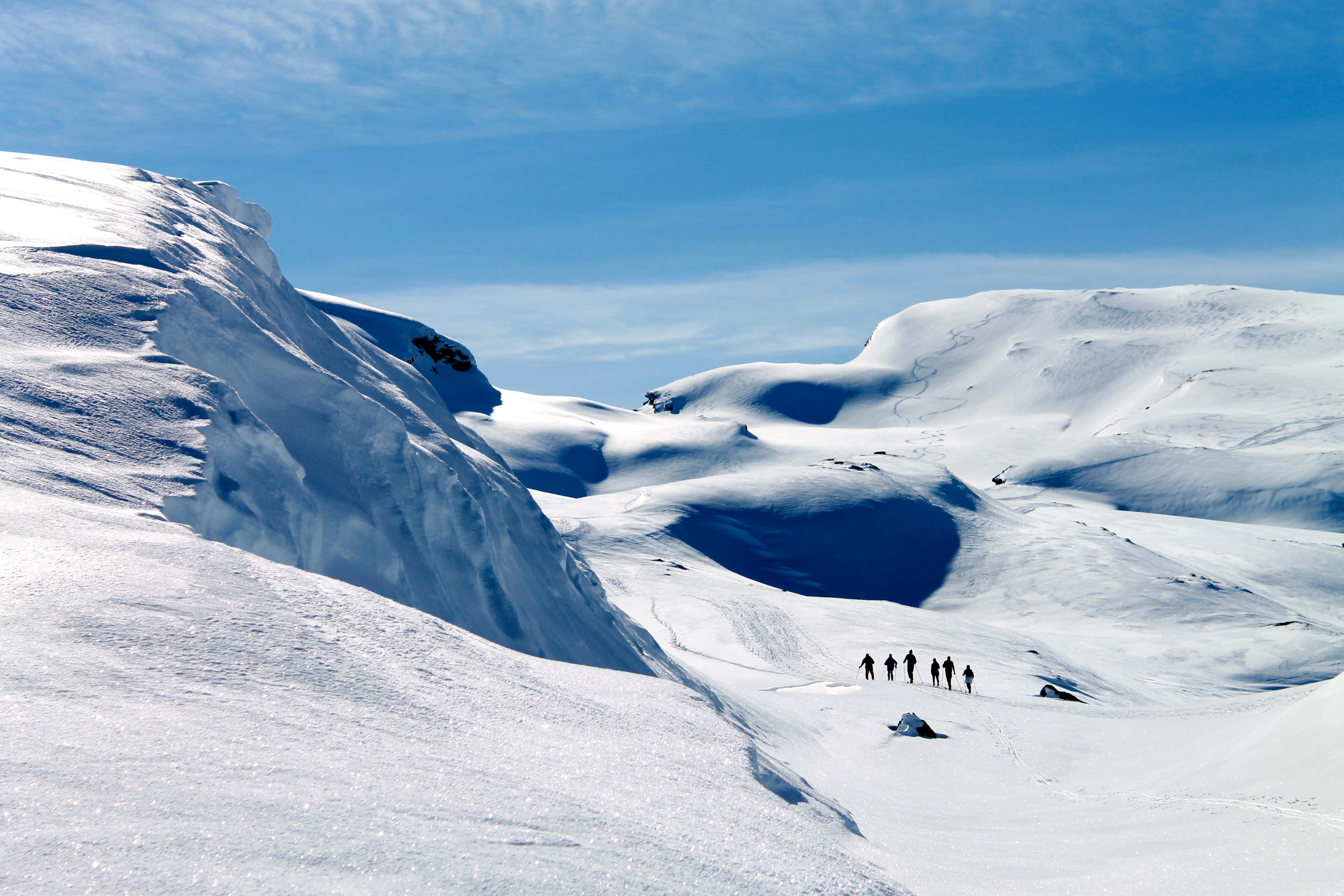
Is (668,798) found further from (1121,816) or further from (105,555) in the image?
(1121,816)

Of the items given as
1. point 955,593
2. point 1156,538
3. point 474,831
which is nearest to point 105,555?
point 474,831

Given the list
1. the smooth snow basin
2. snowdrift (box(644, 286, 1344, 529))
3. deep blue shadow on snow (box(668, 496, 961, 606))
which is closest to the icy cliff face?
the smooth snow basin

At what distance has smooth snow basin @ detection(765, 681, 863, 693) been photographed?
1969 cm

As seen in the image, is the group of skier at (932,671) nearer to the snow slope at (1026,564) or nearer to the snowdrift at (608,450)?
the snow slope at (1026,564)

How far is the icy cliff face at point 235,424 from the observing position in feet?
27.6

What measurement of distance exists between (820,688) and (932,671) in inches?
224

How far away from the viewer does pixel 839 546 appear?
52.4 m

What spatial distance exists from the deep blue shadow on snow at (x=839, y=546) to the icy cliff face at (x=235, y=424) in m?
32.3

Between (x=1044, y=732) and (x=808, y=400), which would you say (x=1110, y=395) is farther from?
(x=1044, y=732)

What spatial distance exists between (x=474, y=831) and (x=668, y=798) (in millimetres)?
1611

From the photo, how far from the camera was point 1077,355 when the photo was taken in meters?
106

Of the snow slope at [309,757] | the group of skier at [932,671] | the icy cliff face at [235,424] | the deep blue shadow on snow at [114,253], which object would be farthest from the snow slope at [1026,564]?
the deep blue shadow on snow at [114,253]

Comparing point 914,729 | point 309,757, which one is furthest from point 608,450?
point 309,757

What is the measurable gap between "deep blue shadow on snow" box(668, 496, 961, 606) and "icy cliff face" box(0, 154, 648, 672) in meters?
32.3
